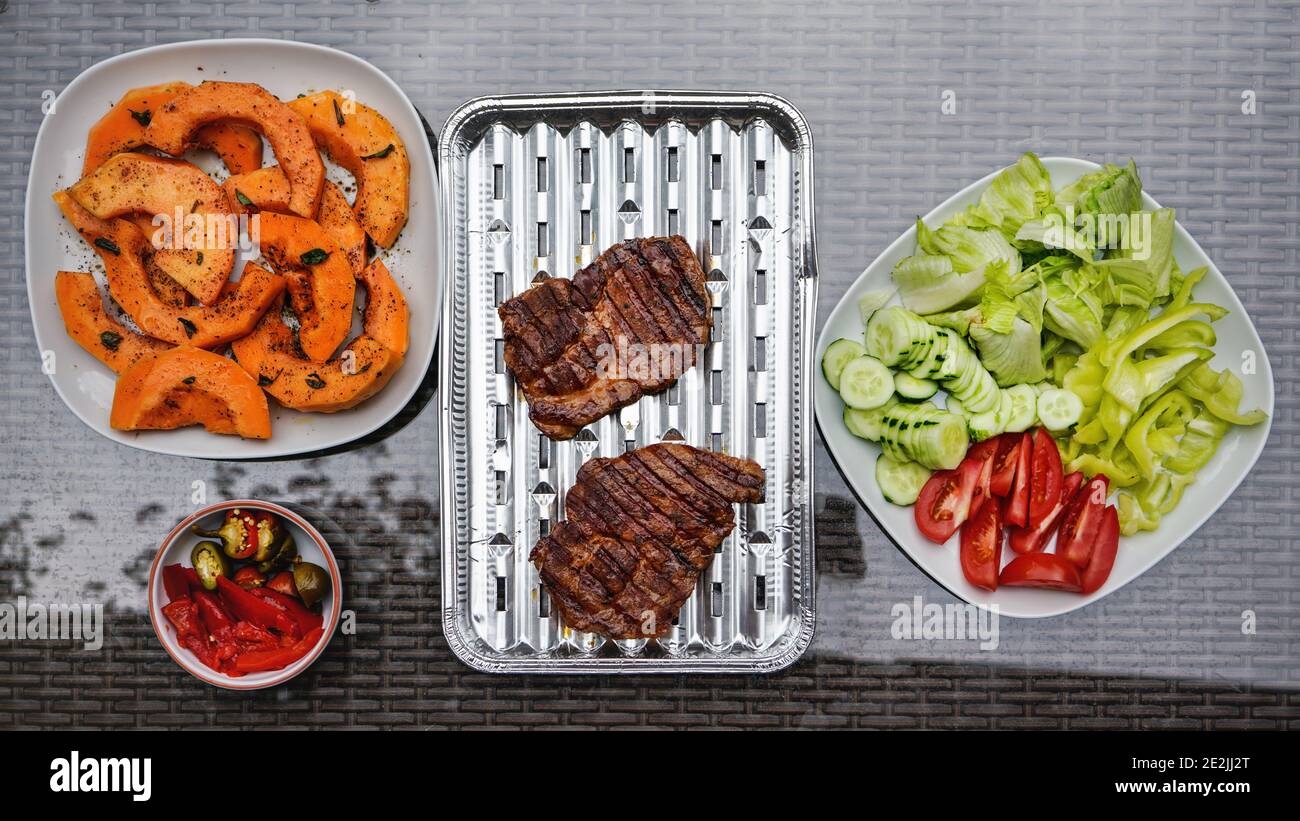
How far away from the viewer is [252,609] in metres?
2.03

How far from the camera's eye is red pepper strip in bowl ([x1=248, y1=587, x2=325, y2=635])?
80.2 inches

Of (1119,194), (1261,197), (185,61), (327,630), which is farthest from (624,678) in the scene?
(1261,197)

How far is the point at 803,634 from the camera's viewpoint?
2.06 metres

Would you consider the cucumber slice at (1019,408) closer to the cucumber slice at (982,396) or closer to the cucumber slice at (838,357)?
the cucumber slice at (982,396)

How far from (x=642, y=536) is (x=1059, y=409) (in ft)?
3.61

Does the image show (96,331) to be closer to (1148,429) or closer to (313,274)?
(313,274)

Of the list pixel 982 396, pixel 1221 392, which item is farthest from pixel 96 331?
pixel 1221 392

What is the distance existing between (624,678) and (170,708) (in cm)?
123

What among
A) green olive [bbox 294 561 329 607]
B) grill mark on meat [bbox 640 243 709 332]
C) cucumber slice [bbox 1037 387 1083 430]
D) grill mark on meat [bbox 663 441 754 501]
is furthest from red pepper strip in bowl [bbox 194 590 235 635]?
cucumber slice [bbox 1037 387 1083 430]

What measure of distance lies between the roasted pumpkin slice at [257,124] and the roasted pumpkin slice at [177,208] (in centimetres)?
8

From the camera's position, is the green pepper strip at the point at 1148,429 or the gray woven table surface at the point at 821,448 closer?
the green pepper strip at the point at 1148,429

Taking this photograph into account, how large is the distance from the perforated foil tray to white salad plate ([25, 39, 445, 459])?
12cm

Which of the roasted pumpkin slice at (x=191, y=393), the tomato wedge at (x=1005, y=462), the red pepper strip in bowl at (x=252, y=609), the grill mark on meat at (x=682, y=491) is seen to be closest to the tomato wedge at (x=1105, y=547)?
the tomato wedge at (x=1005, y=462)

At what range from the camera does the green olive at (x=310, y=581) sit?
2033 mm
